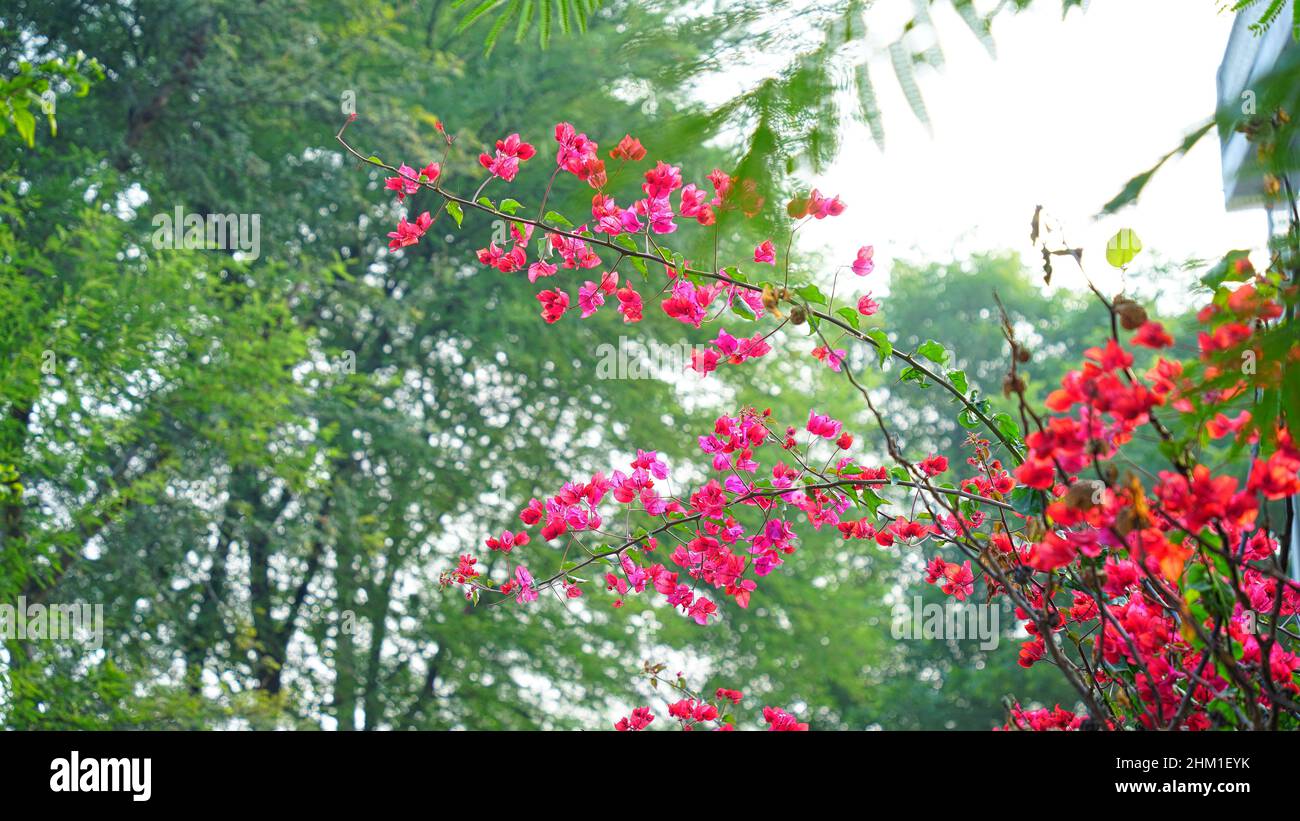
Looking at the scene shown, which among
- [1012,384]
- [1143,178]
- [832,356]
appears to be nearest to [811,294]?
[832,356]

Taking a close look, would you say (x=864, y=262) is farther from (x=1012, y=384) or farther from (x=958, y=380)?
(x=1012, y=384)

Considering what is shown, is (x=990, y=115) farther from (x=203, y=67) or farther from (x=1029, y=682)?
(x=1029, y=682)

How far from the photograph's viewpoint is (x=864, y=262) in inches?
118

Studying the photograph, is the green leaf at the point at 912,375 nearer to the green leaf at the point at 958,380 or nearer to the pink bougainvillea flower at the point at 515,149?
the green leaf at the point at 958,380

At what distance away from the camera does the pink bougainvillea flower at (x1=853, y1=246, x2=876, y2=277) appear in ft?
9.68

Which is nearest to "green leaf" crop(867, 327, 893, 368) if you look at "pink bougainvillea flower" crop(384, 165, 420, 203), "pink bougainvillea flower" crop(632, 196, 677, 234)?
"pink bougainvillea flower" crop(632, 196, 677, 234)

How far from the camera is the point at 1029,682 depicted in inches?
647

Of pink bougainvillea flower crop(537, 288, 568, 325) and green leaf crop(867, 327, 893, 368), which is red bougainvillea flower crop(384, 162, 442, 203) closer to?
pink bougainvillea flower crop(537, 288, 568, 325)

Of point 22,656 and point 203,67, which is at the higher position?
point 203,67

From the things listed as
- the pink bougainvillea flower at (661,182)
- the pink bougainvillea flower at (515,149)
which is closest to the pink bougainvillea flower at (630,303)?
the pink bougainvillea flower at (661,182)

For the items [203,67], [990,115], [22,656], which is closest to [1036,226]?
[990,115]

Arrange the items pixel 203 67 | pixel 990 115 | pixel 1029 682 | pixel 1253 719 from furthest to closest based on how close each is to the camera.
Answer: pixel 1029 682
pixel 203 67
pixel 1253 719
pixel 990 115

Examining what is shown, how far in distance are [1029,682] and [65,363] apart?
13.0 m

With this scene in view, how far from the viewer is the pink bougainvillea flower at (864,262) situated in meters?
2.95
